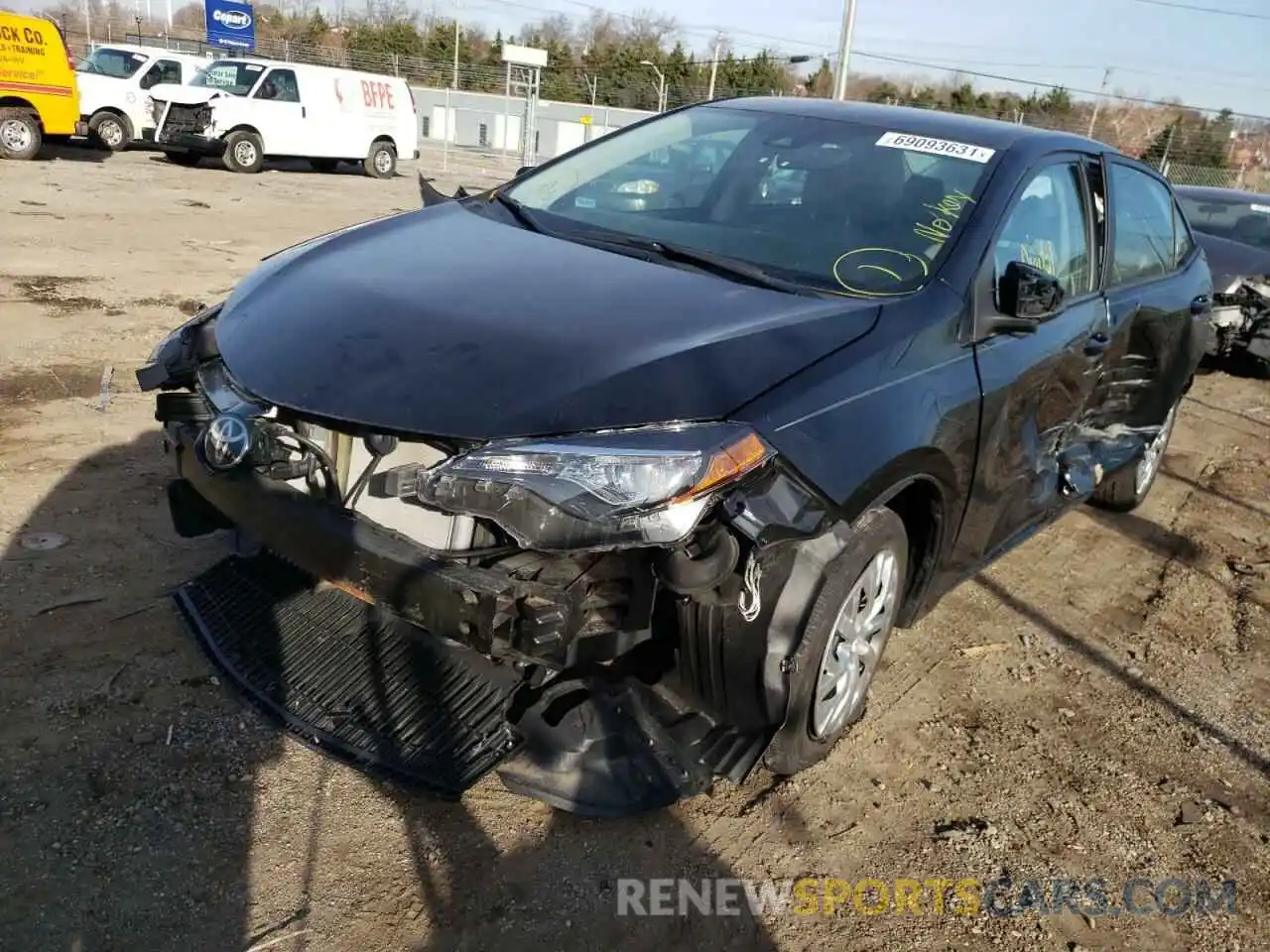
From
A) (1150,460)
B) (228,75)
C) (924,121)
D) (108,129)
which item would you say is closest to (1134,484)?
(1150,460)

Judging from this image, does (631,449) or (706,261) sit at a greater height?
(706,261)

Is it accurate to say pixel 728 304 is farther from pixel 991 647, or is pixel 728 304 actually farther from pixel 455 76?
pixel 455 76

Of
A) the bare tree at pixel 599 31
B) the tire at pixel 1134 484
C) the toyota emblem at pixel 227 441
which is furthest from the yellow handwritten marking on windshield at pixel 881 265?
the bare tree at pixel 599 31

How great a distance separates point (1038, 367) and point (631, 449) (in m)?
1.77

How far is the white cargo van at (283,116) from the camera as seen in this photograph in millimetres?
16891

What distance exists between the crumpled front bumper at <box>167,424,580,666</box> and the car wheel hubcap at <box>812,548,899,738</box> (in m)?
0.83

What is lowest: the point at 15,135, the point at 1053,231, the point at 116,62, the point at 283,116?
the point at 15,135

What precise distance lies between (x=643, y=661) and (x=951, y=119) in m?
2.49

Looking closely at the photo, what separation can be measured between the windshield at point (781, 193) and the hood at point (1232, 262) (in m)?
6.37

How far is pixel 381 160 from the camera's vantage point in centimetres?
2016

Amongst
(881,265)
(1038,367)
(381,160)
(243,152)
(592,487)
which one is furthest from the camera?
(381,160)

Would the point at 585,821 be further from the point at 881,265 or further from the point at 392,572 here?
the point at 881,265

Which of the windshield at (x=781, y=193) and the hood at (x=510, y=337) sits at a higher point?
the windshield at (x=781, y=193)

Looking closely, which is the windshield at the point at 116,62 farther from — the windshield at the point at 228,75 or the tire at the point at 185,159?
the tire at the point at 185,159
